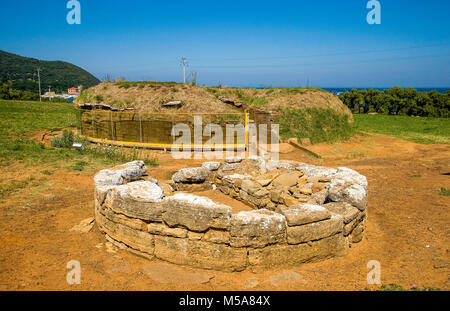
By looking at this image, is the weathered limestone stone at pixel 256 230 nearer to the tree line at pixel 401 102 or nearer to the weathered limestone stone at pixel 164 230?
A: the weathered limestone stone at pixel 164 230

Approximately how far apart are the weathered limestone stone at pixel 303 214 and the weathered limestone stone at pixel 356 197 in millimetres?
1130

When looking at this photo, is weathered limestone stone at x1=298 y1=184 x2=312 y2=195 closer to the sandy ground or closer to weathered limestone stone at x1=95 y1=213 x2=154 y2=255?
the sandy ground

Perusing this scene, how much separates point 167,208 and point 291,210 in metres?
2.18

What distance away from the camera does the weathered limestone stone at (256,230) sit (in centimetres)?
480

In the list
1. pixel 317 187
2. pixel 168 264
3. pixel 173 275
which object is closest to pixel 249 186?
pixel 317 187

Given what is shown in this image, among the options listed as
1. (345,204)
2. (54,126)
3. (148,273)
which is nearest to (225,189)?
(345,204)

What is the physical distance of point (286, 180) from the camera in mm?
8055

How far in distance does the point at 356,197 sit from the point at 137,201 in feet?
14.3

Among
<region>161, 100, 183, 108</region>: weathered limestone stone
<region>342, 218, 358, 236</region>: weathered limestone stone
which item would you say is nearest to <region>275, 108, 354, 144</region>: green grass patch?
<region>161, 100, 183, 108</region>: weathered limestone stone

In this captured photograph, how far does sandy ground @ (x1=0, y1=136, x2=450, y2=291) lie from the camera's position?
467 cm

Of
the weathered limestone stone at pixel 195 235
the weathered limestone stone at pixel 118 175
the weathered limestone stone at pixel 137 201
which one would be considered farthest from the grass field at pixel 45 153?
the weathered limestone stone at pixel 195 235

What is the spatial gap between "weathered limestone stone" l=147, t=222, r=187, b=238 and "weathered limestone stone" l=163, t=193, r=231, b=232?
4.4 inches

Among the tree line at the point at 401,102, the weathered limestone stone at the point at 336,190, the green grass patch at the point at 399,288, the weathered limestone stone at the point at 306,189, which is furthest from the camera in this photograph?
the tree line at the point at 401,102
